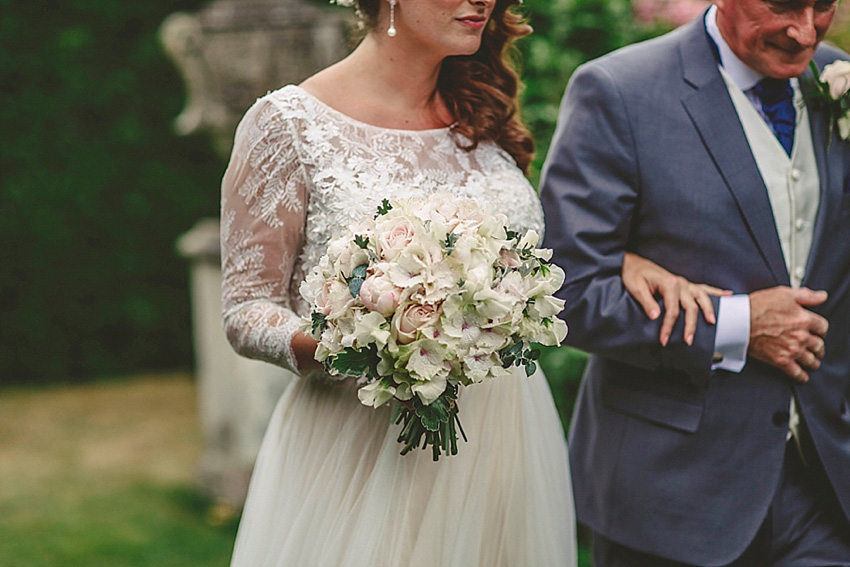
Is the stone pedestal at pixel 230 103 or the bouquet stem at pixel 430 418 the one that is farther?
the stone pedestal at pixel 230 103

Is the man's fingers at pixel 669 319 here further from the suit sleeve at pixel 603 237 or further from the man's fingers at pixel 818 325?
the man's fingers at pixel 818 325

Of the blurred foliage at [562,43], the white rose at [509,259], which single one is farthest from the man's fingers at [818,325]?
the blurred foliage at [562,43]

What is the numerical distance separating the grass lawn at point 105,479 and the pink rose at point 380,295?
335 cm

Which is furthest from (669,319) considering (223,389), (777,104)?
(223,389)

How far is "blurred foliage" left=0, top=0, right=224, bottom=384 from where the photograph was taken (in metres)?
7.43

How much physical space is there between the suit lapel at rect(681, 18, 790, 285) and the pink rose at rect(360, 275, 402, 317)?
1.08 metres

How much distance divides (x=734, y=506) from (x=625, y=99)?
1.05 meters

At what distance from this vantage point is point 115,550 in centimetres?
504

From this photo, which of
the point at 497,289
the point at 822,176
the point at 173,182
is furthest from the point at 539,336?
the point at 173,182

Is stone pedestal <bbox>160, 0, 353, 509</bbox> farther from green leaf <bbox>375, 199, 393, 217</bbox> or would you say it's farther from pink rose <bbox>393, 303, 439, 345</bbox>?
pink rose <bbox>393, 303, 439, 345</bbox>

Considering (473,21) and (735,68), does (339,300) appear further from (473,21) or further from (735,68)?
(735,68)

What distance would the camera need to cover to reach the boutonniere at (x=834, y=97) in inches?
105

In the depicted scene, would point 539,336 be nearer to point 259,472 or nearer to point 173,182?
point 259,472

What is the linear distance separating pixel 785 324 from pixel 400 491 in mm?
1017
